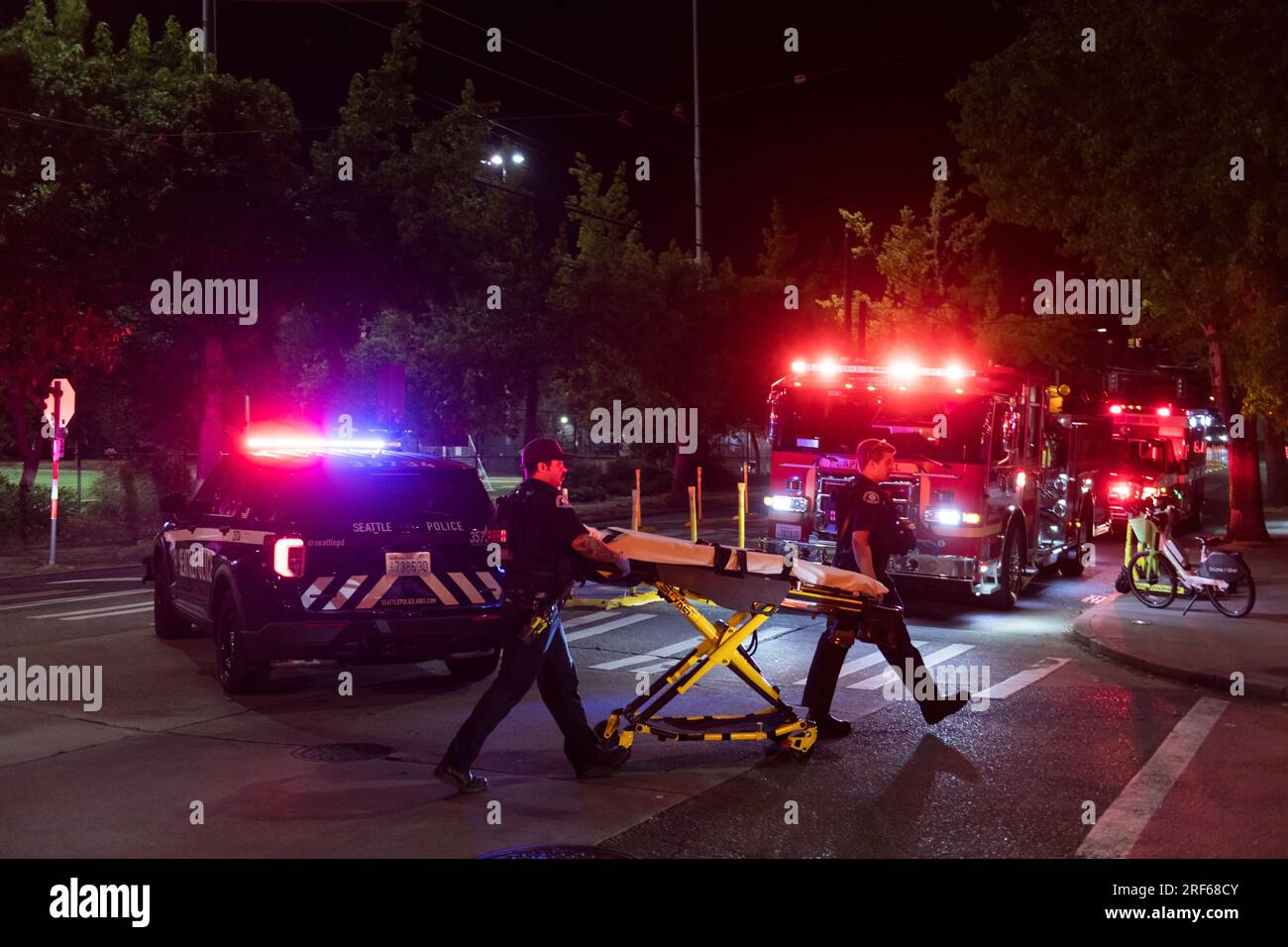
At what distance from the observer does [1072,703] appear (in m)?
9.37

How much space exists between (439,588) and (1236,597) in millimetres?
9735

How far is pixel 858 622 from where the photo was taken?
24.3 feet

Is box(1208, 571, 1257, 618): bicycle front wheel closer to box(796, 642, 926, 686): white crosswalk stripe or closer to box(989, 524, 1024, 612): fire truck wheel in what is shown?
box(989, 524, 1024, 612): fire truck wheel

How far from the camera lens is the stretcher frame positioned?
23.3 feet

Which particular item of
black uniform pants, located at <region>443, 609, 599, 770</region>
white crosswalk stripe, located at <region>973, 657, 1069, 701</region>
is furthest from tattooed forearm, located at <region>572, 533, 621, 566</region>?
white crosswalk stripe, located at <region>973, 657, 1069, 701</region>

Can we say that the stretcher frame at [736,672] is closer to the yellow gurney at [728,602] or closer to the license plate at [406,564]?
the yellow gurney at [728,602]

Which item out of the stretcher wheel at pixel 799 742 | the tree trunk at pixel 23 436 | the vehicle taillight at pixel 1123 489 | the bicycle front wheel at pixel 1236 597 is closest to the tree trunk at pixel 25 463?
the tree trunk at pixel 23 436

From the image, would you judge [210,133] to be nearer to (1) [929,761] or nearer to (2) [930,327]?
(1) [929,761]

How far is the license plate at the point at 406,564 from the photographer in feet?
29.2

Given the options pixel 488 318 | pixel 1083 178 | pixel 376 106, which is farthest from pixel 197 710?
pixel 488 318

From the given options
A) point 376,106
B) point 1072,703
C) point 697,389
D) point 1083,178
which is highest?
point 376,106

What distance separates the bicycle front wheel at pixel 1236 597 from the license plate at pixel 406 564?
Result: 9.69 m

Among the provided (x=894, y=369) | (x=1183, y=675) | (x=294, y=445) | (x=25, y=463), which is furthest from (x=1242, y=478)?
(x=25, y=463)
